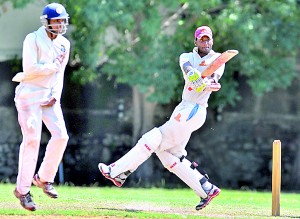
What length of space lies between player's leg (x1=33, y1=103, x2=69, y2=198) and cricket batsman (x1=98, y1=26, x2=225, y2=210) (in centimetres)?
80

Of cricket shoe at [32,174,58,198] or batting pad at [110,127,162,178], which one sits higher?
batting pad at [110,127,162,178]

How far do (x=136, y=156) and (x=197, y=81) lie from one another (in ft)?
3.96

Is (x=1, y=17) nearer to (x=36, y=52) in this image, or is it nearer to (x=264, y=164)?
(x=264, y=164)

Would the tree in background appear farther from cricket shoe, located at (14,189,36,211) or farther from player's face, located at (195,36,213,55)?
cricket shoe, located at (14,189,36,211)

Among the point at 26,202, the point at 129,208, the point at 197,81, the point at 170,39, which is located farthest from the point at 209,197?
the point at 170,39

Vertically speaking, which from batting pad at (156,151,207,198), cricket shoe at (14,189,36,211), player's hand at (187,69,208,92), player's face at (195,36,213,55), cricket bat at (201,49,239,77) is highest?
player's face at (195,36,213,55)

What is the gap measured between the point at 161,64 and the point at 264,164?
19.9ft

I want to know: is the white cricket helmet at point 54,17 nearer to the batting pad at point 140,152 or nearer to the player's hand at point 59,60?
the player's hand at point 59,60

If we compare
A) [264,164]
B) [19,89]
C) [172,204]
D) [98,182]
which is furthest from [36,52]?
[264,164]

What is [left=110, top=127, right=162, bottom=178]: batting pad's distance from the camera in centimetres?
1381

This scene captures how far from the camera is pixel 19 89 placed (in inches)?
519

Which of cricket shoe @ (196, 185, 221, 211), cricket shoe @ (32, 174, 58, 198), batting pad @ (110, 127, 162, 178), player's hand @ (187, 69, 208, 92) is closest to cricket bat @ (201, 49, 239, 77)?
player's hand @ (187, 69, 208, 92)

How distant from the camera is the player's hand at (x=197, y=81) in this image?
13.4 m

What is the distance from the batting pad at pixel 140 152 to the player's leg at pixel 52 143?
87 cm
